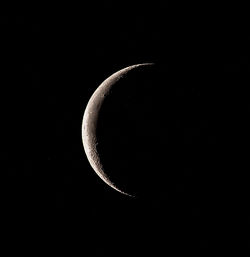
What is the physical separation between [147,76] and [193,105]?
0.38 meters

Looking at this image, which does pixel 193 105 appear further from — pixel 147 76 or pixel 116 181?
pixel 116 181

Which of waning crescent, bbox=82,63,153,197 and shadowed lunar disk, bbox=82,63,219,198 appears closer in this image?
shadowed lunar disk, bbox=82,63,219,198

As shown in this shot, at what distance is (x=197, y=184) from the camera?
2.65 metres

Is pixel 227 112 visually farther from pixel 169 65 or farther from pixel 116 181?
pixel 116 181

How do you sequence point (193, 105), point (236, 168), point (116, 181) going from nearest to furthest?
point (193, 105) → point (236, 168) → point (116, 181)

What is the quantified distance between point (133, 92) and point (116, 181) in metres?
0.68

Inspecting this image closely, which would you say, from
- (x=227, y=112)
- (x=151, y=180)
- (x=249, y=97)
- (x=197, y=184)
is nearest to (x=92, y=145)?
(x=151, y=180)

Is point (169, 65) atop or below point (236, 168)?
atop

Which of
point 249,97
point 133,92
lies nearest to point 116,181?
point 133,92

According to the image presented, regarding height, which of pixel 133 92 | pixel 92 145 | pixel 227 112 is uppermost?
pixel 133 92

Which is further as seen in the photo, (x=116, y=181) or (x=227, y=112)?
(x=116, y=181)

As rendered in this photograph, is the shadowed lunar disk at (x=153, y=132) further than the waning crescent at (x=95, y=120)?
No

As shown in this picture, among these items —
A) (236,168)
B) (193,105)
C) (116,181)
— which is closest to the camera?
(193,105)

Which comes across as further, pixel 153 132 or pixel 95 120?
pixel 95 120
